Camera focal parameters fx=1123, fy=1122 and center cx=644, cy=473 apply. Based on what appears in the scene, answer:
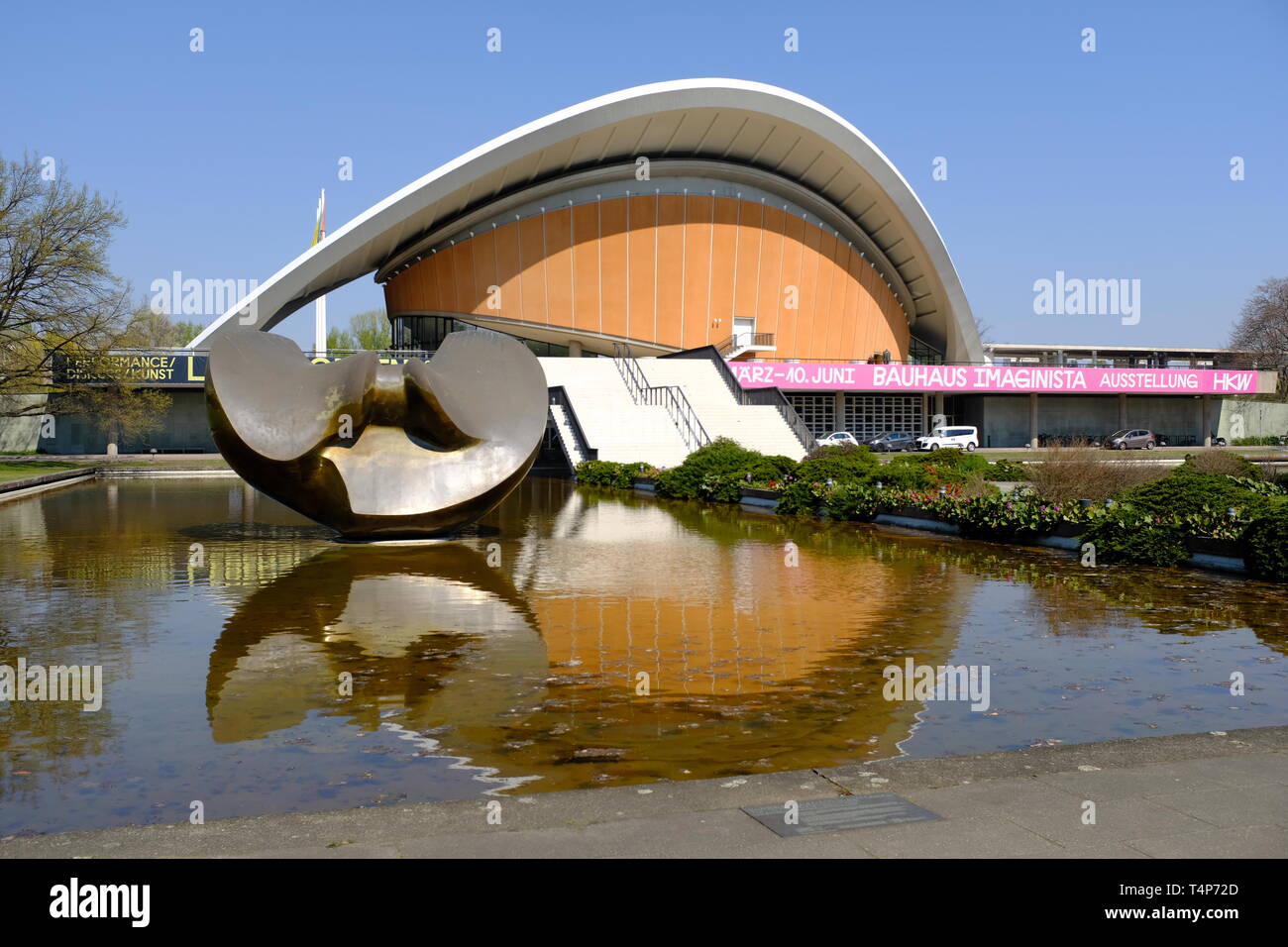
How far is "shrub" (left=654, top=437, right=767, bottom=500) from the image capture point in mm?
25734

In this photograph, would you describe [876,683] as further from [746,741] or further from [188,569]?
[188,569]

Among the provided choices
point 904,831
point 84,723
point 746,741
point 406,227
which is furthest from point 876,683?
point 406,227

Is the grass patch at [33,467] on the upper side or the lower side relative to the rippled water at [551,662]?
upper

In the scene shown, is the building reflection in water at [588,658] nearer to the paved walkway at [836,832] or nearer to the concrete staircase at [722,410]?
the paved walkway at [836,832]

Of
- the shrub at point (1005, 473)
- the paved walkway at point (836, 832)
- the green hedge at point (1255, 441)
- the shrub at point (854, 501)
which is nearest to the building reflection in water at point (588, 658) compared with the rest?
the paved walkway at point (836, 832)

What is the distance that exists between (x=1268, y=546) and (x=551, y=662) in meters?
8.41

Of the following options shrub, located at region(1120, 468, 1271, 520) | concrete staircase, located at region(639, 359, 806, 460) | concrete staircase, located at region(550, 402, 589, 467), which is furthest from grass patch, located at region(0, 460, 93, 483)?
shrub, located at region(1120, 468, 1271, 520)

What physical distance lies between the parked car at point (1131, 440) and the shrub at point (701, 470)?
28.7 m

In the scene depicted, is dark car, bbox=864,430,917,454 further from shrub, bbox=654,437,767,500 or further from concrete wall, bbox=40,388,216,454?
concrete wall, bbox=40,388,216,454

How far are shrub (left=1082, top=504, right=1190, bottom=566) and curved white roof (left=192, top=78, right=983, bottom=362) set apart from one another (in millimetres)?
37538

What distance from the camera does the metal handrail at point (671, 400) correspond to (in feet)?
112

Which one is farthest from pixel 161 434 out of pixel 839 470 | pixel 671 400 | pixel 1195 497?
pixel 1195 497

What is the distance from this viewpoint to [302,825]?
457 centimetres
